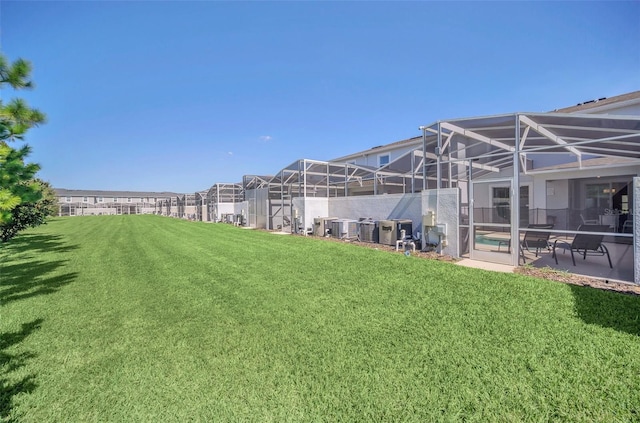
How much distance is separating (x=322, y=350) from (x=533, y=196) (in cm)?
1459

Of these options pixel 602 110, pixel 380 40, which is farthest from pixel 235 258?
pixel 602 110

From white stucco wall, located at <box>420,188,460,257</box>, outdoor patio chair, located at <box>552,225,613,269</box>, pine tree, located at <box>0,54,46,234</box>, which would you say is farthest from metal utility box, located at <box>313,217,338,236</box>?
pine tree, located at <box>0,54,46,234</box>

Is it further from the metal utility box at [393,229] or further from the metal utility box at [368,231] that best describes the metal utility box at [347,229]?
the metal utility box at [393,229]

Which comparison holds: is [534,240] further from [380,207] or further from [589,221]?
Answer: [380,207]

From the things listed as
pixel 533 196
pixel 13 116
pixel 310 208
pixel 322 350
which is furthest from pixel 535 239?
pixel 13 116

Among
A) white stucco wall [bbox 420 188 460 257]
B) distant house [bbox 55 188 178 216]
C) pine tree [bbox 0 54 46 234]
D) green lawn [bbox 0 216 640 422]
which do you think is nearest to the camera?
green lawn [bbox 0 216 640 422]

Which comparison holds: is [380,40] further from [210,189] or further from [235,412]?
[210,189]

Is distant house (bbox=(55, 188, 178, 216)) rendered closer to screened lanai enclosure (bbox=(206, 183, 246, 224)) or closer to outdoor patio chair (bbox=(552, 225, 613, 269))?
screened lanai enclosure (bbox=(206, 183, 246, 224))

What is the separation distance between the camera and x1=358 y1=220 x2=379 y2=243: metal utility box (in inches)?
456

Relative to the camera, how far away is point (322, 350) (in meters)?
3.10

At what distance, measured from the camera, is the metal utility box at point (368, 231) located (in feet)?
38.0

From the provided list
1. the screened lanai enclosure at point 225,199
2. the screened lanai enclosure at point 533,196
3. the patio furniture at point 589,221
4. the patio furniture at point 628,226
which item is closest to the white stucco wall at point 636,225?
the screened lanai enclosure at point 533,196

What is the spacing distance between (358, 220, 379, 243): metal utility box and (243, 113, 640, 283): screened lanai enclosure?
1.01 meters

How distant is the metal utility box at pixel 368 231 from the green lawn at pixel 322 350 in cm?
551
